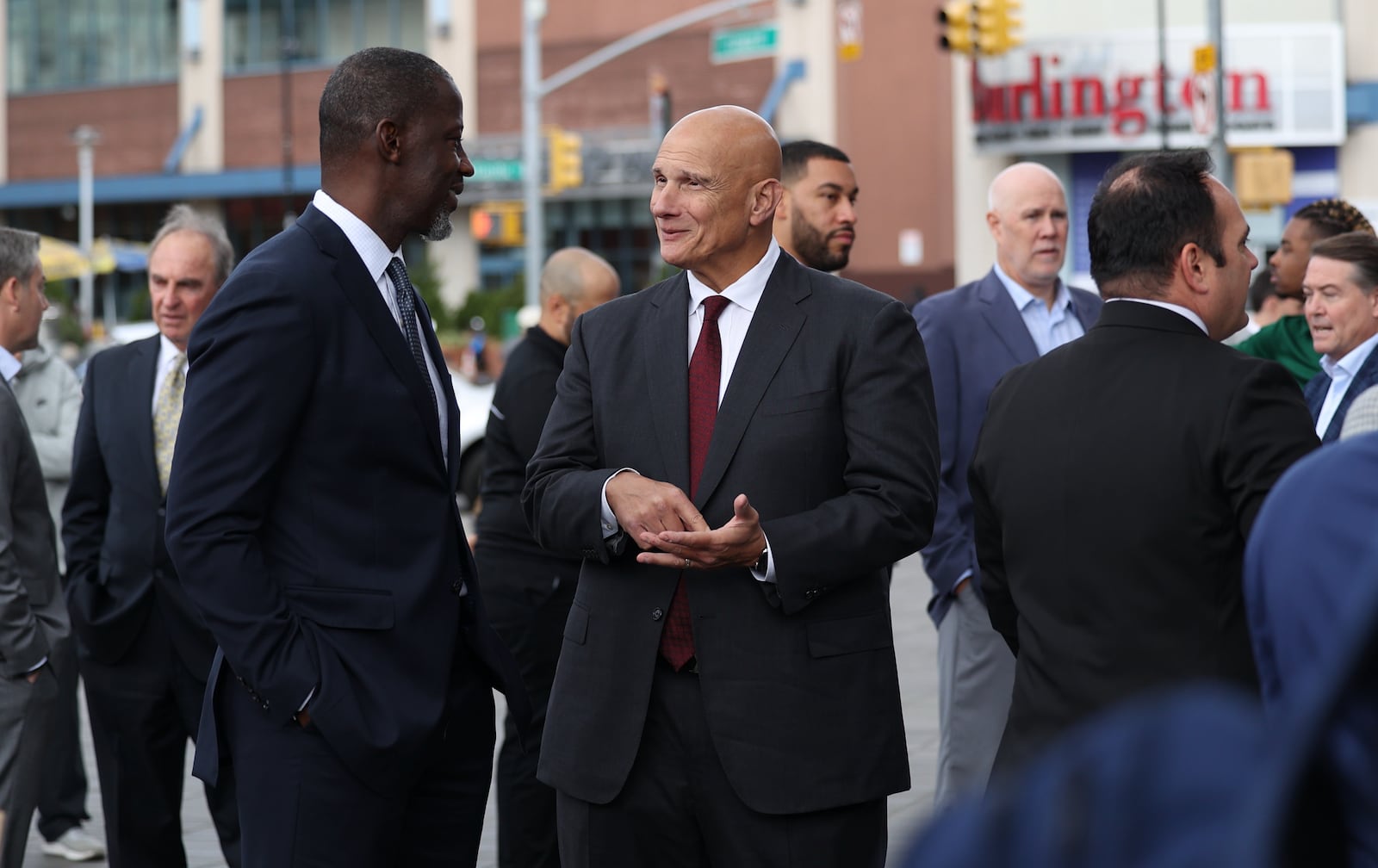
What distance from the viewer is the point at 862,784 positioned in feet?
12.0

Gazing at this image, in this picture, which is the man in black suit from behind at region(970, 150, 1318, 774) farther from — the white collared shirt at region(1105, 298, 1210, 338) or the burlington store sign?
the burlington store sign

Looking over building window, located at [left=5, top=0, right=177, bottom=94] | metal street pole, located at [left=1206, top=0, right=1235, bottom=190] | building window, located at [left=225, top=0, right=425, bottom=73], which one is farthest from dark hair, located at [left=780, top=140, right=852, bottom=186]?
building window, located at [left=5, top=0, right=177, bottom=94]

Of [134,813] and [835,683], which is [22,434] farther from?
[835,683]

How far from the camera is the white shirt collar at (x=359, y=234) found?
3.63 m

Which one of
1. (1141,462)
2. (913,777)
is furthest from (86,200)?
(1141,462)

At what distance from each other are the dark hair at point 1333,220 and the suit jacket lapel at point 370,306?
419 cm

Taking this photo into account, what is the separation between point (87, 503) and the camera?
5.51 meters

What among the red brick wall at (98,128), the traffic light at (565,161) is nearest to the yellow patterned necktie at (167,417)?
the traffic light at (565,161)

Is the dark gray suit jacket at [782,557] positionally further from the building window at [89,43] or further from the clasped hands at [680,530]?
the building window at [89,43]

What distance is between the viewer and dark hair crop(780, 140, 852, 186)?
5992 millimetres

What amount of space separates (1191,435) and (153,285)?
382 cm

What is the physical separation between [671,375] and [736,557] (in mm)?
522

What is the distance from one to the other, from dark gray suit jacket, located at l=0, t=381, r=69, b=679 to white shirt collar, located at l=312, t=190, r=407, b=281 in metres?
1.79

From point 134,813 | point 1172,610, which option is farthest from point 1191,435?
point 134,813
